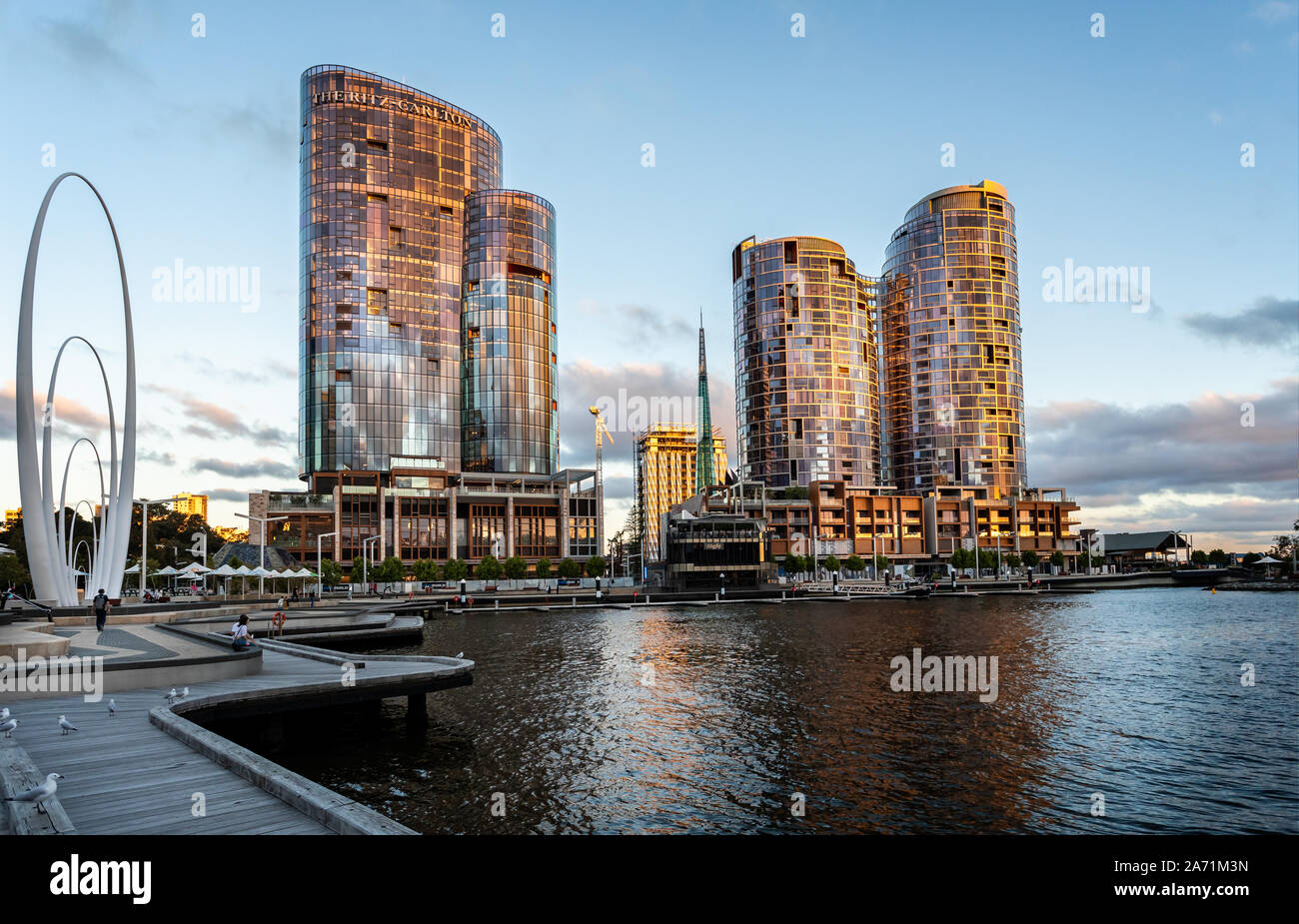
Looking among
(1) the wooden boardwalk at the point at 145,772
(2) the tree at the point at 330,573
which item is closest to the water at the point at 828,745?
(1) the wooden boardwalk at the point at 145,772

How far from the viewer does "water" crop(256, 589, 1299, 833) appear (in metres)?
23.0

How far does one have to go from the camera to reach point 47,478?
62281 mm

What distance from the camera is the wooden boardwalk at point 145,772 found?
13867 millimetres

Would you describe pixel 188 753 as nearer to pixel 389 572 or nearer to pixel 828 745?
pixel 828 745

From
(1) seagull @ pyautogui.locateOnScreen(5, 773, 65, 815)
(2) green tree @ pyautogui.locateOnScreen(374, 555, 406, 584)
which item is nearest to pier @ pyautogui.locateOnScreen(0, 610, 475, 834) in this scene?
(1) seagull @ pyautogui.locateOnScreen(5, 773, 65, 815)

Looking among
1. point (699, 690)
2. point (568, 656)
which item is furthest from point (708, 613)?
point (699, 690)

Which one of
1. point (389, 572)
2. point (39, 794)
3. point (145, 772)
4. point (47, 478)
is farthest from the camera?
point (389, 572)

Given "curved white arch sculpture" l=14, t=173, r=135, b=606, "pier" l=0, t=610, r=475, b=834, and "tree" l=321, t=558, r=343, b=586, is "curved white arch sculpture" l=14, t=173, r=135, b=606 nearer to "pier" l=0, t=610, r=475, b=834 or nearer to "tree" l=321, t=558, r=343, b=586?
"pier" l=0, t=610, r=475, b=834

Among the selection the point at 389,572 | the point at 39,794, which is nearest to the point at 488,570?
the point at 389,572

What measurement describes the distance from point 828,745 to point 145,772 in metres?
23.2

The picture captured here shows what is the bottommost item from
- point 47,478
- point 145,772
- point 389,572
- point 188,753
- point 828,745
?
point 389,572

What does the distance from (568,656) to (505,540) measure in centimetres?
13593

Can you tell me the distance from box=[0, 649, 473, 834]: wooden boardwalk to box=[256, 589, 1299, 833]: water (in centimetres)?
598
